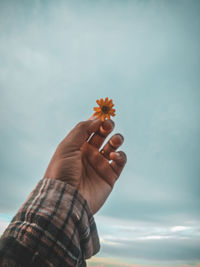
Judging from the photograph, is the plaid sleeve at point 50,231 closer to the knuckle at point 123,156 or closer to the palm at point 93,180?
the palm at point 93,180

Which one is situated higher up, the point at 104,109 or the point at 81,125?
the point at 104,109

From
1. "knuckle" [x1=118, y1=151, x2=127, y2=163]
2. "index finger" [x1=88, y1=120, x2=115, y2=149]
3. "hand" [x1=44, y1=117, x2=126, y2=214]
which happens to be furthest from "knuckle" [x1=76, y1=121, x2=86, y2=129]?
"knuckle" [x1=118, y1=151, x2=127, y2=163]

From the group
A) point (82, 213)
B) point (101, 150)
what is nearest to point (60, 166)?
point (82, 213)

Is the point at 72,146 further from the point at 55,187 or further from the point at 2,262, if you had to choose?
the point at 2,262

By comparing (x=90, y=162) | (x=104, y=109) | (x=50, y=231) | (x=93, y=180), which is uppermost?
(x=104, y=109)

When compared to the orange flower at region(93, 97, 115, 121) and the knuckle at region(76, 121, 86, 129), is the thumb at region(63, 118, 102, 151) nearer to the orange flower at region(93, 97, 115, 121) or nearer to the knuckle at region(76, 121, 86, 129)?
the knuckle at region(76, 121, 86, 129)

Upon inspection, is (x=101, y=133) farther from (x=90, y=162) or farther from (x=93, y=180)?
(x=93, y=180)

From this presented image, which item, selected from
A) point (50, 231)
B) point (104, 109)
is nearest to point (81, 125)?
point (104, 109)
